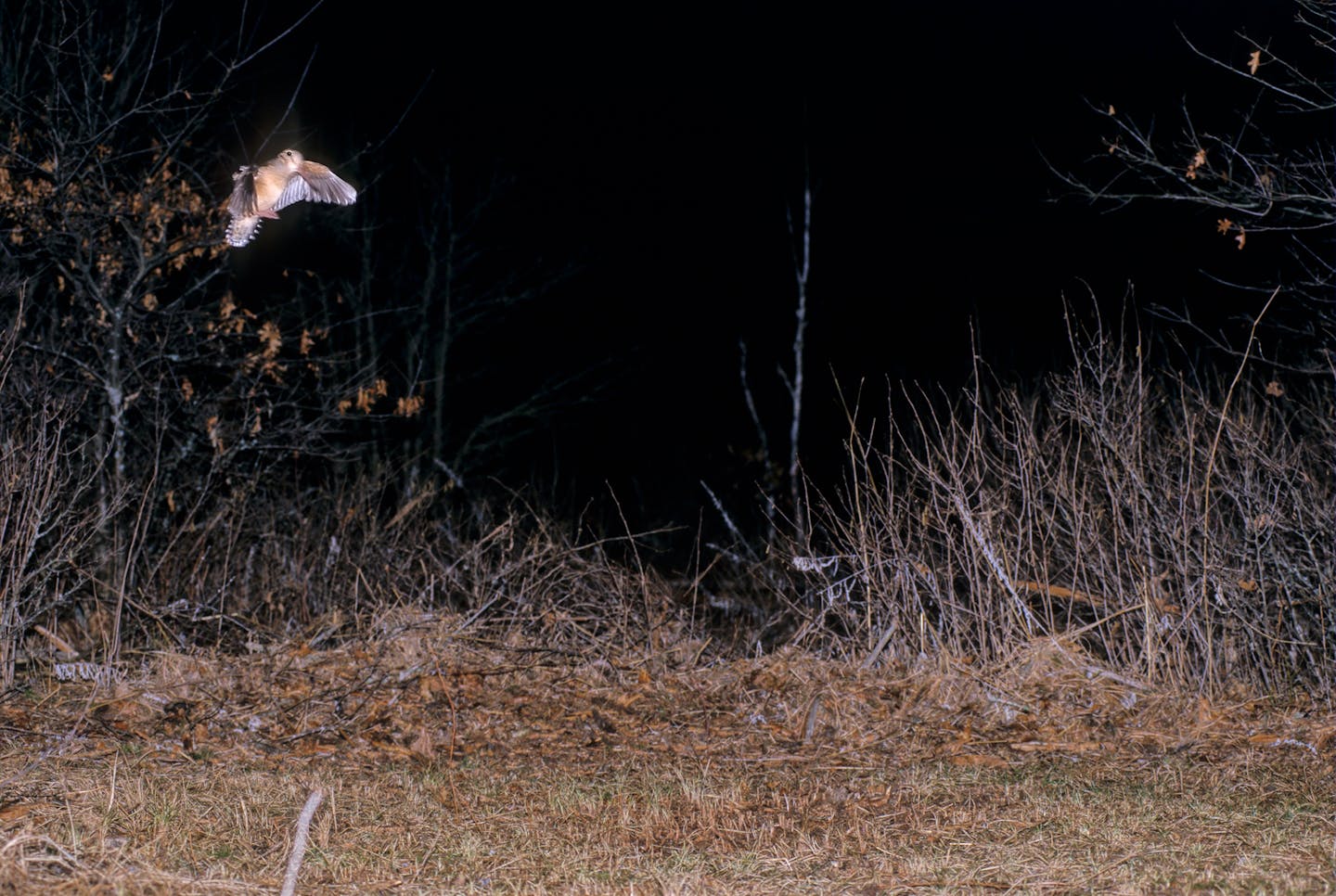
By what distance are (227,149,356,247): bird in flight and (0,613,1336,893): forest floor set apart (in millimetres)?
2709

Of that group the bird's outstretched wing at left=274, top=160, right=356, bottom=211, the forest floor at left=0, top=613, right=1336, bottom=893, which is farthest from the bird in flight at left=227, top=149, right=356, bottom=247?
the forest floor at left=0, top=613, right=1336, bottom=893

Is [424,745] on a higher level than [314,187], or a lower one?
lower

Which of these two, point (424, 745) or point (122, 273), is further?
point (122, 273)

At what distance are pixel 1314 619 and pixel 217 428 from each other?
8.21m

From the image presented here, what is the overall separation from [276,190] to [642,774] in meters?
3.40

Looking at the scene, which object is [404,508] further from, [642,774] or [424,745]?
[642,774]

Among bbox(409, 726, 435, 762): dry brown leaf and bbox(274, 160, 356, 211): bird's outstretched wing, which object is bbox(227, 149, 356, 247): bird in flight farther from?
bbox(409, 726, 435, 762): dry brown leaf

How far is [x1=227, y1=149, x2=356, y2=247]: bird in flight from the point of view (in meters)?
6.78

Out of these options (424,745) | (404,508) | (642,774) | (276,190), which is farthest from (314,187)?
(404,508)

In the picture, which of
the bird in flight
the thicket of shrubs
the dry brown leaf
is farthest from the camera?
the thicket of shrubs

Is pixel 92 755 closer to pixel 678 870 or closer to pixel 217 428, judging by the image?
pixel 678 870

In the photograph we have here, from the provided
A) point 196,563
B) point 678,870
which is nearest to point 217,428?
point 196,563

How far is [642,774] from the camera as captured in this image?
22.0 feet

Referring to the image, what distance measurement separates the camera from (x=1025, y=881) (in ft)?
15.9
